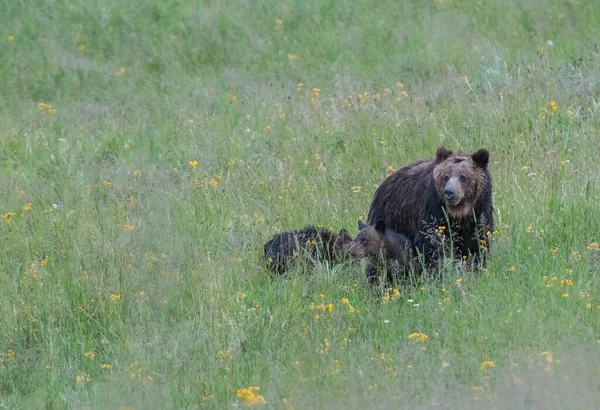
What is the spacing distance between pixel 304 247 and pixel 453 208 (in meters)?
1.34

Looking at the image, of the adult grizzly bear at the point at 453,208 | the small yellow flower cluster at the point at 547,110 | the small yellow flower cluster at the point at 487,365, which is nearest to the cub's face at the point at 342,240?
the adult grizzly bear at the point at 453,208

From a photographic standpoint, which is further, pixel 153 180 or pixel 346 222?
pixel 153 180

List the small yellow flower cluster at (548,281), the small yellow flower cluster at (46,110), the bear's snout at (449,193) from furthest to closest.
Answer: the small yellow flower cluster at (46,110), the bear's snout at (449,193), the small yellow flower cluster at (548,281)

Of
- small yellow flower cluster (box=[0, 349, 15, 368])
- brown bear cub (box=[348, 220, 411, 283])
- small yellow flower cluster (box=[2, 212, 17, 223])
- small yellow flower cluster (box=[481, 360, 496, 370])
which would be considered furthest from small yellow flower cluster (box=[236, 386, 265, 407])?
small yellow flower cluster (box=[2, 212, 17, 223])

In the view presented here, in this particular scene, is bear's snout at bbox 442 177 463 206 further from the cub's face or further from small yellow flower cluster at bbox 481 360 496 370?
small yellow flower cluster at bbox 481 360 496 370

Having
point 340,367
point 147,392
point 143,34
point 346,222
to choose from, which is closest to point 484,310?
point 340,367

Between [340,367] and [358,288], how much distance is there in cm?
185

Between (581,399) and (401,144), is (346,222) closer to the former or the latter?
(401,144)

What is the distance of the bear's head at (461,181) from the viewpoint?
764 centimetres

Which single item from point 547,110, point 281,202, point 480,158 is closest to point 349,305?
point 480,158

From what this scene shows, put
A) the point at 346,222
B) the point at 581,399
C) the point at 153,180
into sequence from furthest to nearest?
the point at 153,180 < the point at 346,222 < the point at 581,399

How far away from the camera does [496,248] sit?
25.9 feet

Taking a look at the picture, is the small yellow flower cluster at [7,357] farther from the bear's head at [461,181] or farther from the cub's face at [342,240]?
the bear's head at [461,181]

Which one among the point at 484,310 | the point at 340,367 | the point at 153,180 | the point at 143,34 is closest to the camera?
the point at 340,367
